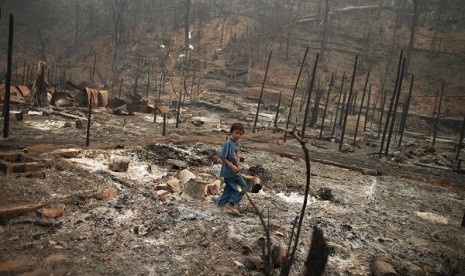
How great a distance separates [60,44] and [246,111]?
3399 centimetres

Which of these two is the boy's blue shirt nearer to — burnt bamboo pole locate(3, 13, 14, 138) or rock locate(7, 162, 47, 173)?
rock locate(7, 162, 47, 173)

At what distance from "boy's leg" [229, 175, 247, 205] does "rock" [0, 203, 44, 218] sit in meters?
3.01

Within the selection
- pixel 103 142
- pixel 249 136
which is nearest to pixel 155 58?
pixel 249 136

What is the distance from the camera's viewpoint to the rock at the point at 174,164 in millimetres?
7719

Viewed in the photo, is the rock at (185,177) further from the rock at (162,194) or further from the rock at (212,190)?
the rock at (162,194)

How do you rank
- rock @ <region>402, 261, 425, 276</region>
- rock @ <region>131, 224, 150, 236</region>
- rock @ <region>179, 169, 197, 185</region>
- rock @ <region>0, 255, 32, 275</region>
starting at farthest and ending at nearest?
rock @ <region>179, 169, 197, 185</region> < rock @ <region>131, 224, 150, 236</region> < rock @ <region>402, 261, 425, 276</region> < rock @ <region>0, 255, 32, 275</region>

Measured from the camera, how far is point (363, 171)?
33.7ft

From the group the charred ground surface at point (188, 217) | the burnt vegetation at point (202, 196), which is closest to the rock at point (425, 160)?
the burnt vegetation at point (202, 196)

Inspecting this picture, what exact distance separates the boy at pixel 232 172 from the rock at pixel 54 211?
252 centimetres

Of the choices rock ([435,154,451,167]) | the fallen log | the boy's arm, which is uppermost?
the boy's arm

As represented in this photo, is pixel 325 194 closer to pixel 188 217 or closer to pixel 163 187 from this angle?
pixel 188 217

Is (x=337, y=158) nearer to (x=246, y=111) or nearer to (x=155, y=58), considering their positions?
(x=246, y=111)

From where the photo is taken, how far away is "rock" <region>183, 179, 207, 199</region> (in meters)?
6.12

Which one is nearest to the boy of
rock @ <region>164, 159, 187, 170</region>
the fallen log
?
rock @ <region>164, 159, 187, 170</region>
